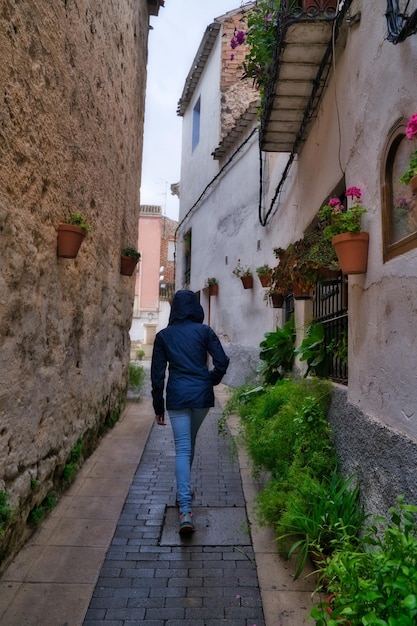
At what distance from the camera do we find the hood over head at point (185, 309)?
3.62m

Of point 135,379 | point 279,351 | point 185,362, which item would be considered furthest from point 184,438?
point 135,379

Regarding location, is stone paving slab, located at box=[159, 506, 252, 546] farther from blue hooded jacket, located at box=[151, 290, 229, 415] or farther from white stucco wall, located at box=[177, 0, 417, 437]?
white stucco wall, located at box=[177, 0, 417, 437]

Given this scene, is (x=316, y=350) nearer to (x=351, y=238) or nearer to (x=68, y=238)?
(x=351, y=238)

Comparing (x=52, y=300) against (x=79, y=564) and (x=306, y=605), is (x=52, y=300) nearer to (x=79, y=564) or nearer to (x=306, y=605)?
(x=79, y=564)

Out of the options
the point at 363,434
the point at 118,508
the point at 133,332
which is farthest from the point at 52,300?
the point at 133,332

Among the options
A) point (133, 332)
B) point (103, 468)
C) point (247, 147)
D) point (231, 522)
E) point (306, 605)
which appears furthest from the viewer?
point (133, 332)

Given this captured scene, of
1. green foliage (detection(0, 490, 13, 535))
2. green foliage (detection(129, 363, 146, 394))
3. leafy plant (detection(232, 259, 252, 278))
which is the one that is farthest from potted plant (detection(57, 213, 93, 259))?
leafy plant (detection(232, 259, 252, 278))

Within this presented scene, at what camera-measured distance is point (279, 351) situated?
579cm

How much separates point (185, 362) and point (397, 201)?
1795 millimetres

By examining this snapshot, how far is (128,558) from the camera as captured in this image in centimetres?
272

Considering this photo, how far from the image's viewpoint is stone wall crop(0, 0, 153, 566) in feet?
8.29

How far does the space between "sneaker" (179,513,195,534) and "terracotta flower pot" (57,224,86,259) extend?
1.97 m

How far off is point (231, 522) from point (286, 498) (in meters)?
0.57

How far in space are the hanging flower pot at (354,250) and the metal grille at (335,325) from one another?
91 cm
